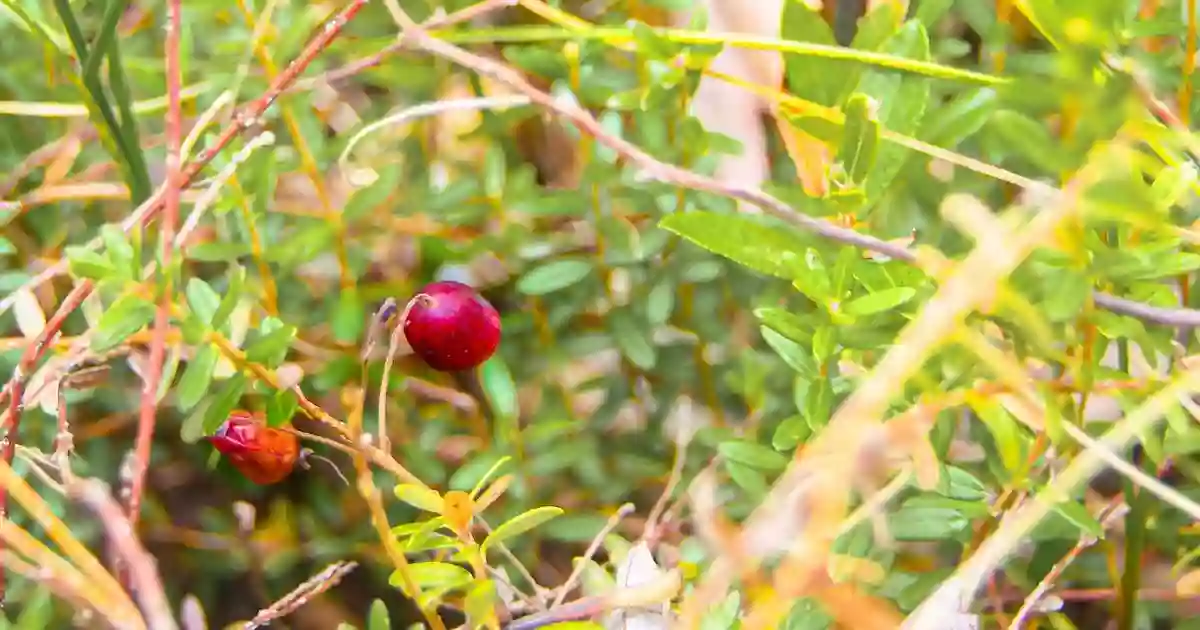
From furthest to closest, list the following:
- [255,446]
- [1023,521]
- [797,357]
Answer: [255,446]
[797,357]
[1023,521]

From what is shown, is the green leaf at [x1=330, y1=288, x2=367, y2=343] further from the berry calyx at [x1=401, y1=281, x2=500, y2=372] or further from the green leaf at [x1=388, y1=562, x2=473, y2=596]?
the green leaf at [x1=388, y1=562, x2=473, y2=596]

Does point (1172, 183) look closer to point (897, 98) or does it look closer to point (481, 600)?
point (897, 98)

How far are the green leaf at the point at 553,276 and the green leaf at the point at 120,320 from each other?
0.70 ft

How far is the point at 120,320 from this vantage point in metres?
0.40

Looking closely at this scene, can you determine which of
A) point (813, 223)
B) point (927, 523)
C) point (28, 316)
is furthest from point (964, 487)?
point (28, 316)

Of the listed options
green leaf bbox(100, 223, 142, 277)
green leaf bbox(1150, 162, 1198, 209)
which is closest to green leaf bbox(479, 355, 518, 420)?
green leaf bbox(100, 223, 142, 277)

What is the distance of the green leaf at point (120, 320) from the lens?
0.40 m

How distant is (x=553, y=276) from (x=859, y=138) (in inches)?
8.8

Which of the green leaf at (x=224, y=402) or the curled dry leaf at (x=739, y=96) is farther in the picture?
the curled dry leaf at (x=739, y=96)

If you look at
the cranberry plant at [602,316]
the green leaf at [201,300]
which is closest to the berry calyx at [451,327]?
the cranberry plant at [602,316]

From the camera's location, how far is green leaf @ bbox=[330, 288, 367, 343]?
1.79 feet

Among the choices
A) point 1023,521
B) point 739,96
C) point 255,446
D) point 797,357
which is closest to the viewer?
point 1023,521

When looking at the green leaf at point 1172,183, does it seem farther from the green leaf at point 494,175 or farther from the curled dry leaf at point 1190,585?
the green leaf at point 494,175

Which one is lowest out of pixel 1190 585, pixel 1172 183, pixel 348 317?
pixel 1190 585
